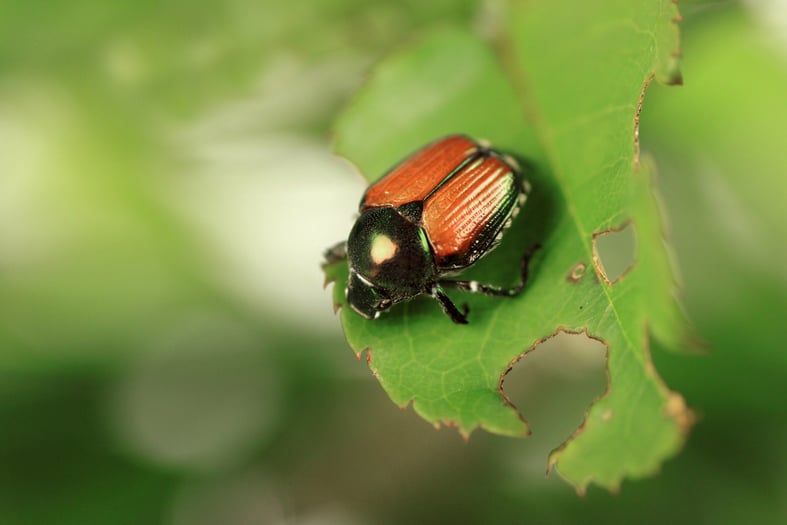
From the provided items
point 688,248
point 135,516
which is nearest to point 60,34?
point 135,516

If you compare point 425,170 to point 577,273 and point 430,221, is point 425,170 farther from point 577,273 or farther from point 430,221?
point 577,273

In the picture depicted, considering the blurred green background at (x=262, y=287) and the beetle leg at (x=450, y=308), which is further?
the blurred green background at (x=262, y=287)

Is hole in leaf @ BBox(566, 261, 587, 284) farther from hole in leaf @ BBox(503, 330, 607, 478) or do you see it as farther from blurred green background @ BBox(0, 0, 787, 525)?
hole in leaf @ BBox(503, 330, 607, 478)

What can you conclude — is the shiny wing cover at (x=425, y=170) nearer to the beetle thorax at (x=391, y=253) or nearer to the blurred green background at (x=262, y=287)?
the beetle thorax at (x=391, y=253)

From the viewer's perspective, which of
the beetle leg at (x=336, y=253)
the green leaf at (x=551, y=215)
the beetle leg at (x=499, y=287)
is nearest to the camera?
the green leaf at (x=551, y=215)

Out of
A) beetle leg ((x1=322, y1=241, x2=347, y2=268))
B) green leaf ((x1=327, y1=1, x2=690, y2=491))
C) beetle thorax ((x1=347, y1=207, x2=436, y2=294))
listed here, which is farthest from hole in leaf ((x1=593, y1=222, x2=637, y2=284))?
beetle leg ((x1=322, y1=241, x2=347, y2=268))

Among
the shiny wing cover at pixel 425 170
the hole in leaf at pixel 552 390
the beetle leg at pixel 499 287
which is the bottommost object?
the hole in leaf at pixel 552 390

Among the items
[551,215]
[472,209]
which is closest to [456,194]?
[472,209]

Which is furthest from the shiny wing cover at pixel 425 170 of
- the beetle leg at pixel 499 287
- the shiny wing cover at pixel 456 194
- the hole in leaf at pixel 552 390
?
the hole in leaf at pixel 552 390
